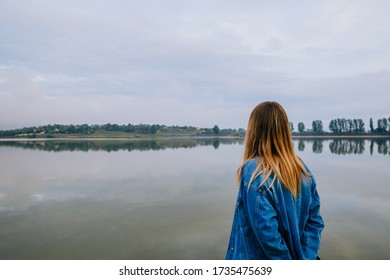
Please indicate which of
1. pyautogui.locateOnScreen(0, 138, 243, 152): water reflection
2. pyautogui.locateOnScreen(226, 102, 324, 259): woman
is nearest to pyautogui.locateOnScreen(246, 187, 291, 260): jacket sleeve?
pyautogui.locateOnScreen(226, 102, 324, 259): woman

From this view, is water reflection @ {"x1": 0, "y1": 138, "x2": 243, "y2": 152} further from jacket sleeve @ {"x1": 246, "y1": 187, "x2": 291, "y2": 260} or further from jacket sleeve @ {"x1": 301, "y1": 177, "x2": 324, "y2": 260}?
jacket sleeve @ {"x1": 246, "y1": 187, "x2": 291, "y2": 260}

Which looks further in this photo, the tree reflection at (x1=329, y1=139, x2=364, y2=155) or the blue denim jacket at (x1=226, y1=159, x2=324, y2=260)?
the tree reflection at (x1=329, y1=139, x2=364, y2=155)

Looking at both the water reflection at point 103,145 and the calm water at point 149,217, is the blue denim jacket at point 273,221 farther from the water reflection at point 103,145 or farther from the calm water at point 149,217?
the water reflection at point 103,145

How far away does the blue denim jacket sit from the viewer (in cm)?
128

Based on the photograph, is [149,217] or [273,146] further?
[149,217]

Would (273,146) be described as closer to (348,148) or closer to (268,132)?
(268,132)

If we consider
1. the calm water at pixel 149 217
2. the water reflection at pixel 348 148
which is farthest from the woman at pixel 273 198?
the water reflection at pixel 348 148

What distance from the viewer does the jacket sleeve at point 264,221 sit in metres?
1.27

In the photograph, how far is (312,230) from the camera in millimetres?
1481

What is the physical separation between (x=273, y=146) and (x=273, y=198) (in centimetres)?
27

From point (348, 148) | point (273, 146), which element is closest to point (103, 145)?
point (348, 148)
